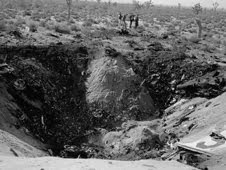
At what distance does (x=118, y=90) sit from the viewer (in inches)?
574

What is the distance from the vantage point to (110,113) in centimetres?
1377

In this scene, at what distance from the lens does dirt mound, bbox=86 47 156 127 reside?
45.8 ft

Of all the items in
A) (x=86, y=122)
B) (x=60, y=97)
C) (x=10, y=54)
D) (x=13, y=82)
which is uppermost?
(x=10, y=54)

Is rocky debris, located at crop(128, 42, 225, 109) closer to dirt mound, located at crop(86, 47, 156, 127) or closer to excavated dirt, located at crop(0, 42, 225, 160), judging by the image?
excavated dirt, located at crop(0, 42, 225, 160)

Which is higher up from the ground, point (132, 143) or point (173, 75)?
point (173, 75)

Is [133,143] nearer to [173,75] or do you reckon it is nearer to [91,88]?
[91,88]

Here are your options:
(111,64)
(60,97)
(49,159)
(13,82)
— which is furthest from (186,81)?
(49,159)

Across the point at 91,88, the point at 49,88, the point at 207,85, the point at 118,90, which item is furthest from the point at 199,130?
the point at 49,88

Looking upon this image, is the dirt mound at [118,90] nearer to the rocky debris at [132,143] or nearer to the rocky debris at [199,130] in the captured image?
the rocky debris at [199,130]

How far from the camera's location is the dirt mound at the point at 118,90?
45.8 ft

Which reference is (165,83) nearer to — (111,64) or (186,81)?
(186,81)

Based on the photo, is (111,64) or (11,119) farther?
(111,64)

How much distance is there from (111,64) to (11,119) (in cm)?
632

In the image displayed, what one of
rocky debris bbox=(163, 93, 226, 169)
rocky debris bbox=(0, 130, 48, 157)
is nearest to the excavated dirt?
rocky debris bbox=(163, 93, 226, 169)
